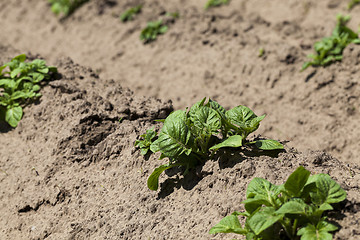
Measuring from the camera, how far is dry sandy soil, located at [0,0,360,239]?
279cm

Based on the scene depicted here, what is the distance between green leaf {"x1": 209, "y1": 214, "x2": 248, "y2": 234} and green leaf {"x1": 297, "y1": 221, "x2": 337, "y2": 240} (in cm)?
31

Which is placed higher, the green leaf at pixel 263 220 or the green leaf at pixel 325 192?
the green leaf at pixel 263 220

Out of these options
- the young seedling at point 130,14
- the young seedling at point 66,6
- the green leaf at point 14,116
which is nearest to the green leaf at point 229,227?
the green leaf at point 14,116

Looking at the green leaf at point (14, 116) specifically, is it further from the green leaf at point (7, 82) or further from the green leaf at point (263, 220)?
the green leaf at point (263, 220)

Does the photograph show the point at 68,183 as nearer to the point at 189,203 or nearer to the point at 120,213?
the point at 120,213

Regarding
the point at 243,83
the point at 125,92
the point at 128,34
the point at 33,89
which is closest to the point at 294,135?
the point at 243,83

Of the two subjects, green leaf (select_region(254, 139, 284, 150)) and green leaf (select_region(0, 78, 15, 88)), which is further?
green leaf (select_region(0, 78, 15, 88))

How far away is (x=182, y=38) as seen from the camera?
19.3 ft

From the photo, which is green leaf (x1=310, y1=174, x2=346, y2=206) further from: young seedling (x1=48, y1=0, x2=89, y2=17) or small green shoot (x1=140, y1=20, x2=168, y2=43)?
young seedling (x1=48, y1=0, x2=89, y2=17)

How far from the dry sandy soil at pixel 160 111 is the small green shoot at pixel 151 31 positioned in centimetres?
11

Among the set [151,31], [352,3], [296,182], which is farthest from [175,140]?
[352,3]

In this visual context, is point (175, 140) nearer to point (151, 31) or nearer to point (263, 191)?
point (263, 191)

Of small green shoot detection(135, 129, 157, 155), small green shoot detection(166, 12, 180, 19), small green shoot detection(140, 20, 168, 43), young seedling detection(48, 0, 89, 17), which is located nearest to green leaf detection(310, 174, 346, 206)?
small green shoot detection(135, 129, 157, 155)

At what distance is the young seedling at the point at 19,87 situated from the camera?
4.04 meters
